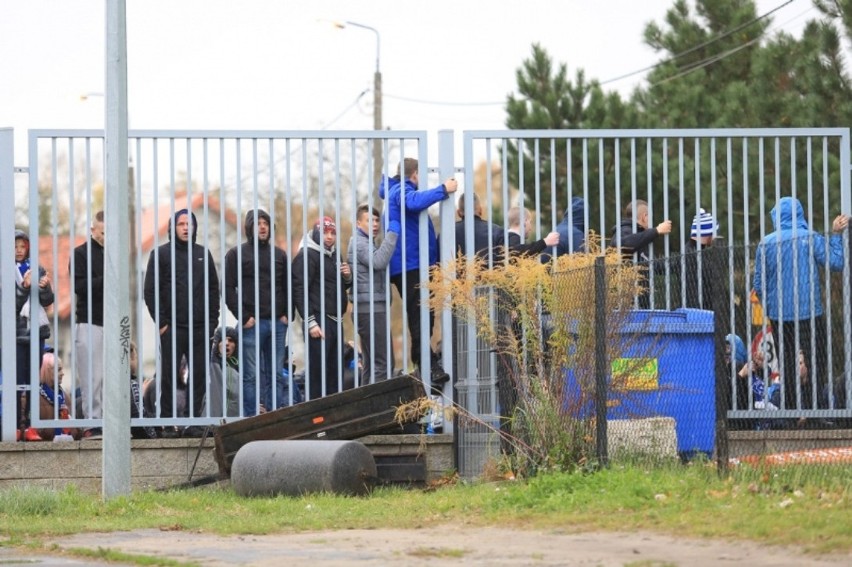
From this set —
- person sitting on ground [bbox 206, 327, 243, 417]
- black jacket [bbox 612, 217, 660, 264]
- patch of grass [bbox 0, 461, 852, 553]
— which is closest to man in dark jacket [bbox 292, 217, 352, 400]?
person sitting on ground [bbox 206, 327, 243, 417]

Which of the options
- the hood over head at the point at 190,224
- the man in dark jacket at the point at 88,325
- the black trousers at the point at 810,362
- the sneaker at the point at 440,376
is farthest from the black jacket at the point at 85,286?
the black trousers at the point at 810,362

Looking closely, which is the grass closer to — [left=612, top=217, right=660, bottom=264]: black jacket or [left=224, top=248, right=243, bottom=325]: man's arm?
[left=224, top=248, right=243, bottom=325]: man's arm

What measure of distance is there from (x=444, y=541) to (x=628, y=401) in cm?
305

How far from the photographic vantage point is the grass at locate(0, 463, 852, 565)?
8484mm

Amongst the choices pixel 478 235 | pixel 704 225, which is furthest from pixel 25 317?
pixel 704 225

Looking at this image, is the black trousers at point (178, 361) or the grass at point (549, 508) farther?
the black trousers at point (178, 361)

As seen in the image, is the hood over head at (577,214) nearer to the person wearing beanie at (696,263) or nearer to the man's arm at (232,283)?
the person wearing beanie at (696,263)

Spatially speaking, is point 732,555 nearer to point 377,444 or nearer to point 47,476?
point 377,444

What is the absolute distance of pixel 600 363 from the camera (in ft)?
36.1

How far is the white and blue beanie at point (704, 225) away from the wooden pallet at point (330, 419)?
2.86 m

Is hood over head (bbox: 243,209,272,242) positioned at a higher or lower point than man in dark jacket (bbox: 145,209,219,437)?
higher

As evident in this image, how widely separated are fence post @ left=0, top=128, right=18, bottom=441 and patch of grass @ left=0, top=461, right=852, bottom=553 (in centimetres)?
109

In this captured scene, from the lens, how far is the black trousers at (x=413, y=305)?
534 inches

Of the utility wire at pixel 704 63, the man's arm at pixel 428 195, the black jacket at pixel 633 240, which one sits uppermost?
the utility wire at pixel 704 63
